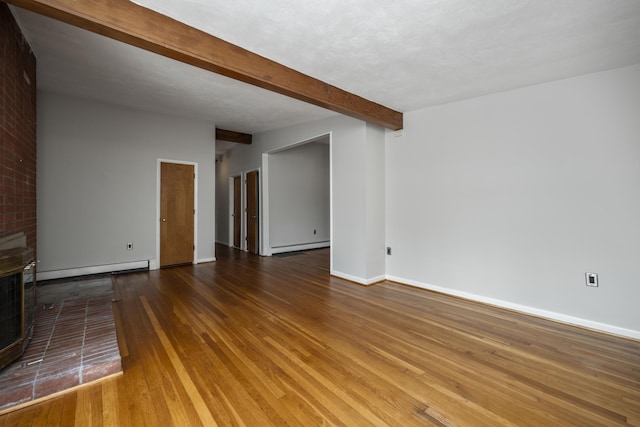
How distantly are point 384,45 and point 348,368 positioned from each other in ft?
8.74

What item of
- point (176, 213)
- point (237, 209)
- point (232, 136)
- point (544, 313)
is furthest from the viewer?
point (237, 209)

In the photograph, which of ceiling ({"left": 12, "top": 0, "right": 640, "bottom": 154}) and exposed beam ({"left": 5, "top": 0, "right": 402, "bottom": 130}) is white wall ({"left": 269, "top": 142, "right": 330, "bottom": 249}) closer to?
ceiling ({"left": 12, "top": 0, "right": 640, "bottom": 154})

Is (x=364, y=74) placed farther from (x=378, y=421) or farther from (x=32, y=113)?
(x=32, y=113)

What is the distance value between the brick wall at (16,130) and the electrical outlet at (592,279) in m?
5.06

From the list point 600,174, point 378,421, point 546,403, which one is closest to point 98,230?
point 378,421

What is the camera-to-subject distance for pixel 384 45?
95.2 inches

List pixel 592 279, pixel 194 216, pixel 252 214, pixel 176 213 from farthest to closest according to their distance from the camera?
1. pixel 252 214
2. pixel 194 216
3. pixel 176 213
4. pixel 592 279

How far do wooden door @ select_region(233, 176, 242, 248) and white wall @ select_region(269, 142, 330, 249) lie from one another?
131cm

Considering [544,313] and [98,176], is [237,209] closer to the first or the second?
[98,176]

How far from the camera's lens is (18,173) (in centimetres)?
254

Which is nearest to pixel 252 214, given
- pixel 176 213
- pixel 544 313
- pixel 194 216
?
pixel 194 216

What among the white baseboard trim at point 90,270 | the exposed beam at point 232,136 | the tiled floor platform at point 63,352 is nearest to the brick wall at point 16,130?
the tiled floor platform at point 63,352

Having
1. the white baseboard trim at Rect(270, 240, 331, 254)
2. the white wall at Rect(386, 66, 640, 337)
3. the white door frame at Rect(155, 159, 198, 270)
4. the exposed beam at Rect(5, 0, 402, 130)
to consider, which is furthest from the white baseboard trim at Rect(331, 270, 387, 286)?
the white door frame at Rect(155, 159, 198, 270)

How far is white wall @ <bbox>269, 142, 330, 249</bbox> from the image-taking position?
6.67 meters
